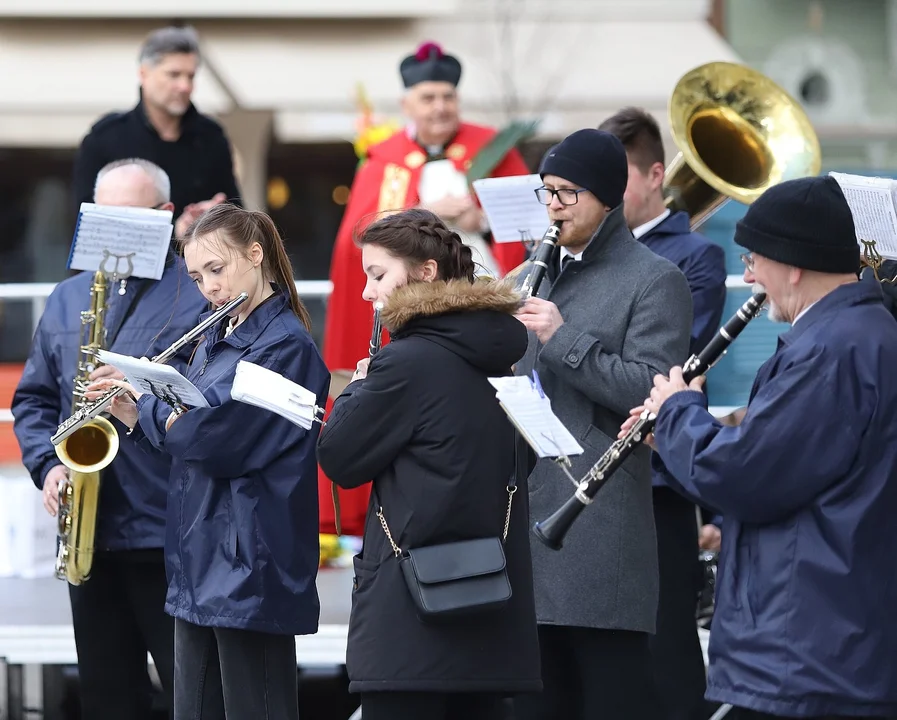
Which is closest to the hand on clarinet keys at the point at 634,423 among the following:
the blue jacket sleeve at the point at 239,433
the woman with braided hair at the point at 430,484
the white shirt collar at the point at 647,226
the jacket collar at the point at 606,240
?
the woman with braided hair at the point at 430,484

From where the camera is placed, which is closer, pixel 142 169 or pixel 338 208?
pixel 142 169

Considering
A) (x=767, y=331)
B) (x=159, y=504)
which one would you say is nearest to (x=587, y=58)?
(x=767, y=331)

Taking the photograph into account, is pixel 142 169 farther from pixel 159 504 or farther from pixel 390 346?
pixel 390 346

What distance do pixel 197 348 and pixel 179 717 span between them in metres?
0.94

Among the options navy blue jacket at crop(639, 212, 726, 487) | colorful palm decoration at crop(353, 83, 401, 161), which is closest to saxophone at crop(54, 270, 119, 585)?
navy blue jacket at crop(639, 212, 726, 487)

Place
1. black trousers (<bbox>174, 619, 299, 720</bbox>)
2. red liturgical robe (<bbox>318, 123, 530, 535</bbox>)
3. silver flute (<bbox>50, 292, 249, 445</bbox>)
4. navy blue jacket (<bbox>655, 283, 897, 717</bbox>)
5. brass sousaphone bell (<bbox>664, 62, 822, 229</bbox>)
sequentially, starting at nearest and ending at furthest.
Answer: navy blue jacket (<bbox>655, 283, 897, 717</bbox>)
black trousers (<bbox>174, 619, 299, 720</bbox>)
silver flute (<bbox>50, 292, 249, 445</bbox>)
brass sousaphone bell (<bbox>664, 62, 822, 229</bbox>)
red liturgical robe (<bbox>318, 123, 530, 535</bbox>)

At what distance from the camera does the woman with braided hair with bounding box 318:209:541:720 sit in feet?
10.3

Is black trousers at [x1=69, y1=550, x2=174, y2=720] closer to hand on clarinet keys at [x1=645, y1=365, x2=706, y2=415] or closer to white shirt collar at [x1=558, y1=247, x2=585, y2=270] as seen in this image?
white shirt collar at [x1=558, y1=247, x2=585, y2=270]

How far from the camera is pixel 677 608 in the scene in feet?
14.4

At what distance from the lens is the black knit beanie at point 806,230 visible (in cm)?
308

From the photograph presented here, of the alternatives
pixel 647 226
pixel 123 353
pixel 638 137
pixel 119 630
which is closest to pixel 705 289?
pixel 647 226

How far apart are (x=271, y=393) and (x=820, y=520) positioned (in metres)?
1.15

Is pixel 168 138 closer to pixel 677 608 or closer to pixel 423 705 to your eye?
pixel 677 608

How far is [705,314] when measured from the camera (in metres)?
4.56
